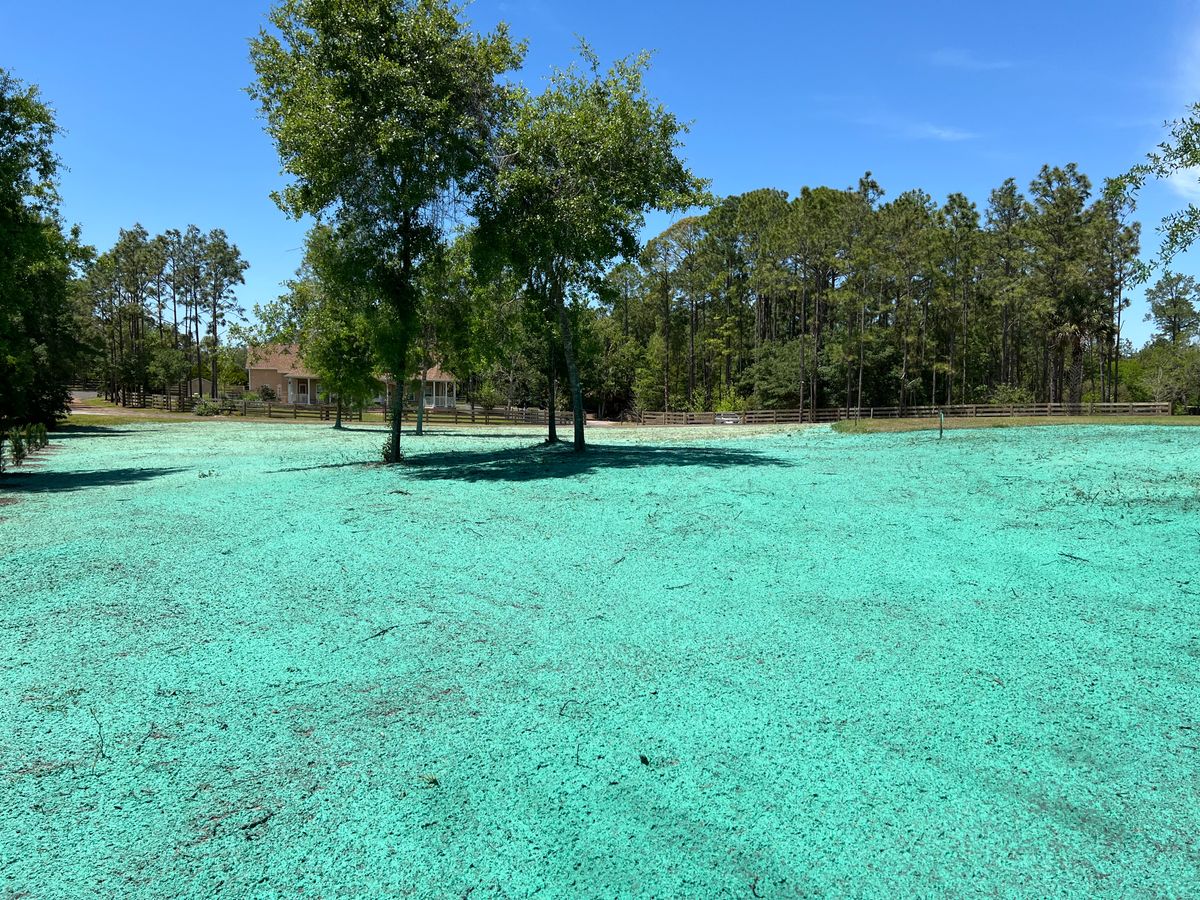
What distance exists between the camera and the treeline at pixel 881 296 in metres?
45.6

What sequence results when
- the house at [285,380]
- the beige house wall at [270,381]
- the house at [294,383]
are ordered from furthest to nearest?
the beige house wall at [270,381]
the house at [294,383]
the house at [285,380]

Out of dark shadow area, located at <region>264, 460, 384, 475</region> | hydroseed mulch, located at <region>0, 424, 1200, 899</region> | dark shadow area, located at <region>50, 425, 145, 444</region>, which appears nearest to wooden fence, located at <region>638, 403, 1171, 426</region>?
dark shadow area, located at <region>264, 460, 384, 475</region>

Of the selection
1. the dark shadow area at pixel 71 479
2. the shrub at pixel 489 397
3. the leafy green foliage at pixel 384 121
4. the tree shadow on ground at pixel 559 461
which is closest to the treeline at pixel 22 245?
the dark shadow area at pixel 71 479

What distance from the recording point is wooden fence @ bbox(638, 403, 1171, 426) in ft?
132

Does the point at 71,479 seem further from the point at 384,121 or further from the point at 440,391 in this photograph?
the point at 440,391

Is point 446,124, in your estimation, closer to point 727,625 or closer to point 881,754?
point 727,625

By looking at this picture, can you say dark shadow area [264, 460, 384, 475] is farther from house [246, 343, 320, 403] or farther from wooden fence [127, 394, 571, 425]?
house [246, 343, 320, 403]

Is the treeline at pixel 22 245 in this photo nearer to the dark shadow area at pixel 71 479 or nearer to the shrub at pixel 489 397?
the dark shadow area at pixel 71 479

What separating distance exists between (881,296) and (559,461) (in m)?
39.2

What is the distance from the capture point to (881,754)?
3406mm

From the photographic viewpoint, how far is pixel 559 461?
16.8 meters

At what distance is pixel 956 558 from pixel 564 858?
217 inches

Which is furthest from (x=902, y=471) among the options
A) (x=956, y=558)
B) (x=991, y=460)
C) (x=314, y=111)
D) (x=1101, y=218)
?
(x=1101, y=218)

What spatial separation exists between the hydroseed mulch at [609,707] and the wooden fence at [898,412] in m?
36.4
